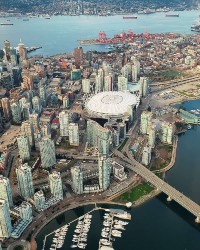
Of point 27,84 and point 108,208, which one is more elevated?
point 27,84

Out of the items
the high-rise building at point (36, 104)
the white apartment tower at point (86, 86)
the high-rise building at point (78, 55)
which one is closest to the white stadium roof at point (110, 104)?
the white apartment tower at point (86, 86)

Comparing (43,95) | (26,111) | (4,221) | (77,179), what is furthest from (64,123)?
(4,221)

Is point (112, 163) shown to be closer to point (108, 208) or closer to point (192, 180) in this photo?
point (108, 208)

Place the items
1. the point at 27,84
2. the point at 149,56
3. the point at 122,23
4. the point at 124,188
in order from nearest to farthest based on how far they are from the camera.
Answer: the point at 124,188 → the point at 27,84 → the point at 149,56 → the point at 122,23

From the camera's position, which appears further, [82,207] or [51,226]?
[82,207]

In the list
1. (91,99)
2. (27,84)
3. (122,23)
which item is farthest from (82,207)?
(122,23)

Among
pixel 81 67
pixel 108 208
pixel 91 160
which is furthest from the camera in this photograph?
pixel 81 67
